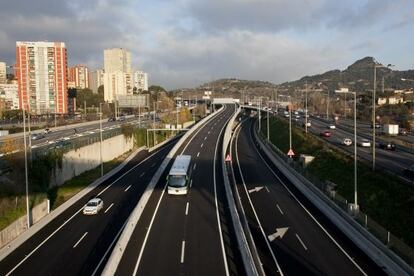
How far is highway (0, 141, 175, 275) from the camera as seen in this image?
2461 centimetres

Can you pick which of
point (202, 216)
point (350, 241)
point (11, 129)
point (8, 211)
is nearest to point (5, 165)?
point (8, 211)

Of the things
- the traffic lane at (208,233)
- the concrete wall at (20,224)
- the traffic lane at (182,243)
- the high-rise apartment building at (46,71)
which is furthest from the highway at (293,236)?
the high-rise apartment building at (46,71)

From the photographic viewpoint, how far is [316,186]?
42000 mm

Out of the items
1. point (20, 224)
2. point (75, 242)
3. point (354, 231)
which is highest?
point (20, 224)

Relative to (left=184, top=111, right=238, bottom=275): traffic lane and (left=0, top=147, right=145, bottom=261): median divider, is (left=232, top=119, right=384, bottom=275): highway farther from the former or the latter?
(left=0, top=147, right=145, bottom=261): median divider

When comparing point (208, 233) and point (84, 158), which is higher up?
point (84, 158)

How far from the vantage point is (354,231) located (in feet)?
98.6

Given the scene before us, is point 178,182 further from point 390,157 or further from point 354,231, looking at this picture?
point 390,157

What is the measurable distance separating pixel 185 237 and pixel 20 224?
12350 millimetres

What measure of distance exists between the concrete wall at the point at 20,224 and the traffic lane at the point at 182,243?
9460 millimetres

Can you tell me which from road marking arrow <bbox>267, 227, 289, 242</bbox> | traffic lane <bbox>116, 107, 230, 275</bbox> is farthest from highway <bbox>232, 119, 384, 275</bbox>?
traffic lane <bbox>116, 107, 230, 275</bbox>

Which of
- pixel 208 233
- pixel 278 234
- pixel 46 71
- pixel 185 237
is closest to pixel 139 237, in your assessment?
pixel 185 237

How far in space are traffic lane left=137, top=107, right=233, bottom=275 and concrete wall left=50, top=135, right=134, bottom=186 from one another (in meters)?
16.5

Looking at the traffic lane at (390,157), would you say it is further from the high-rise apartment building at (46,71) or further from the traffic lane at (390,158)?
the high-rise apartment building at (46,71)
